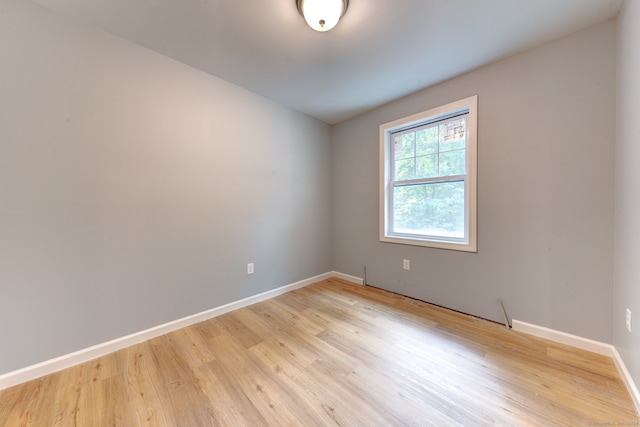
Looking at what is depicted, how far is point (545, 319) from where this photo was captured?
1.81 meters

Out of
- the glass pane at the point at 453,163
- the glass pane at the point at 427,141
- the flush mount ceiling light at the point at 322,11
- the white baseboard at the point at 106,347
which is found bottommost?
the white baseboard at the point at 106,347

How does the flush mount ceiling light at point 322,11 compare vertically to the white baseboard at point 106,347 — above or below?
above

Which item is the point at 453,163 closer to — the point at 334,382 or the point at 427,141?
the point at 427,141

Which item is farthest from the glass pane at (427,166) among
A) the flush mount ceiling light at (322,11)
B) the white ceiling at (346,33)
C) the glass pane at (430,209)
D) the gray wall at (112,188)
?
the gray wall at (112,188)

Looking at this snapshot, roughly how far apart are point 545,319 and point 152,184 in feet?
11.1

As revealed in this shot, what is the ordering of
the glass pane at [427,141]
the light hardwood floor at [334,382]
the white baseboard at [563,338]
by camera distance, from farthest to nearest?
1. the glass pane at [427,141]
2. the white baseboard at [563,338]
3. the light hardwood floor at [334,382]

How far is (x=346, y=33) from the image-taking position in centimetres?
170

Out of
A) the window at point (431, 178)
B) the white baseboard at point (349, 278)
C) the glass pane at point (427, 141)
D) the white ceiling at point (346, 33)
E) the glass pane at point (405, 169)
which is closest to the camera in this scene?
the white ceiling at point (346, 33)

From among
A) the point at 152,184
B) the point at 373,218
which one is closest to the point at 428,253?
the point at 373,218

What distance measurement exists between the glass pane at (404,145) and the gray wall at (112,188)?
160 cm

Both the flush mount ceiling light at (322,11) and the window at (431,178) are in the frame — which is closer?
the flush mount ceiling light at (322,11)

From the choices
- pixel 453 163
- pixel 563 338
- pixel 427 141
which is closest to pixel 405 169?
pixel 427 141

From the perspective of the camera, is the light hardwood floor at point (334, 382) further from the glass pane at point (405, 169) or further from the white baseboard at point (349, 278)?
the glass pane at point (405, 169)

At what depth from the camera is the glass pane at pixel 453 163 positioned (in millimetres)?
2318
